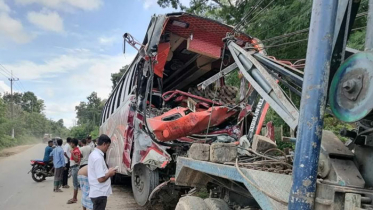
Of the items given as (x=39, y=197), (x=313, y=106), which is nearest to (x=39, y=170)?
(x=39, y=197)

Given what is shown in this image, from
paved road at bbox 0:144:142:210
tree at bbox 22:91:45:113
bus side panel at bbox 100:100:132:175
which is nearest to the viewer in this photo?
bus side panel at bbox 100:100:132:175

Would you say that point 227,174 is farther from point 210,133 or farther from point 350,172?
point 210,133

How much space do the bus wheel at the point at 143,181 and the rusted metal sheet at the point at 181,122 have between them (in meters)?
0.67

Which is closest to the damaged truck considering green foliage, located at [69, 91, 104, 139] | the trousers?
the trousers

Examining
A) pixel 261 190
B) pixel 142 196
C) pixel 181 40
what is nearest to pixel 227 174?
pixel 261 190

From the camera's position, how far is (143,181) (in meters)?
5.66

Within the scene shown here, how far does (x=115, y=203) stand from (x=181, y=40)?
160 inches

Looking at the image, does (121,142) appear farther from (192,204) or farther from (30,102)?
(30,102)

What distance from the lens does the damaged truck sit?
1782mm

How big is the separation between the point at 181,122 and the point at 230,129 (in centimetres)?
98

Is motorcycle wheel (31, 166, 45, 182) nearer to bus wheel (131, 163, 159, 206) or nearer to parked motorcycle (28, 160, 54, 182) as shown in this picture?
parked motorcycle (28, 160, 54, 182)

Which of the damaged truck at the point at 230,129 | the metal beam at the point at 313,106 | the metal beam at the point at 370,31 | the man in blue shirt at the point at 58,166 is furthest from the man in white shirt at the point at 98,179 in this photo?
the man in blue shirt at the point at 58,166

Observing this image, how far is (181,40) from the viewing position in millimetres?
6125

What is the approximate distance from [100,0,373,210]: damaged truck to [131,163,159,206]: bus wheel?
2cm
